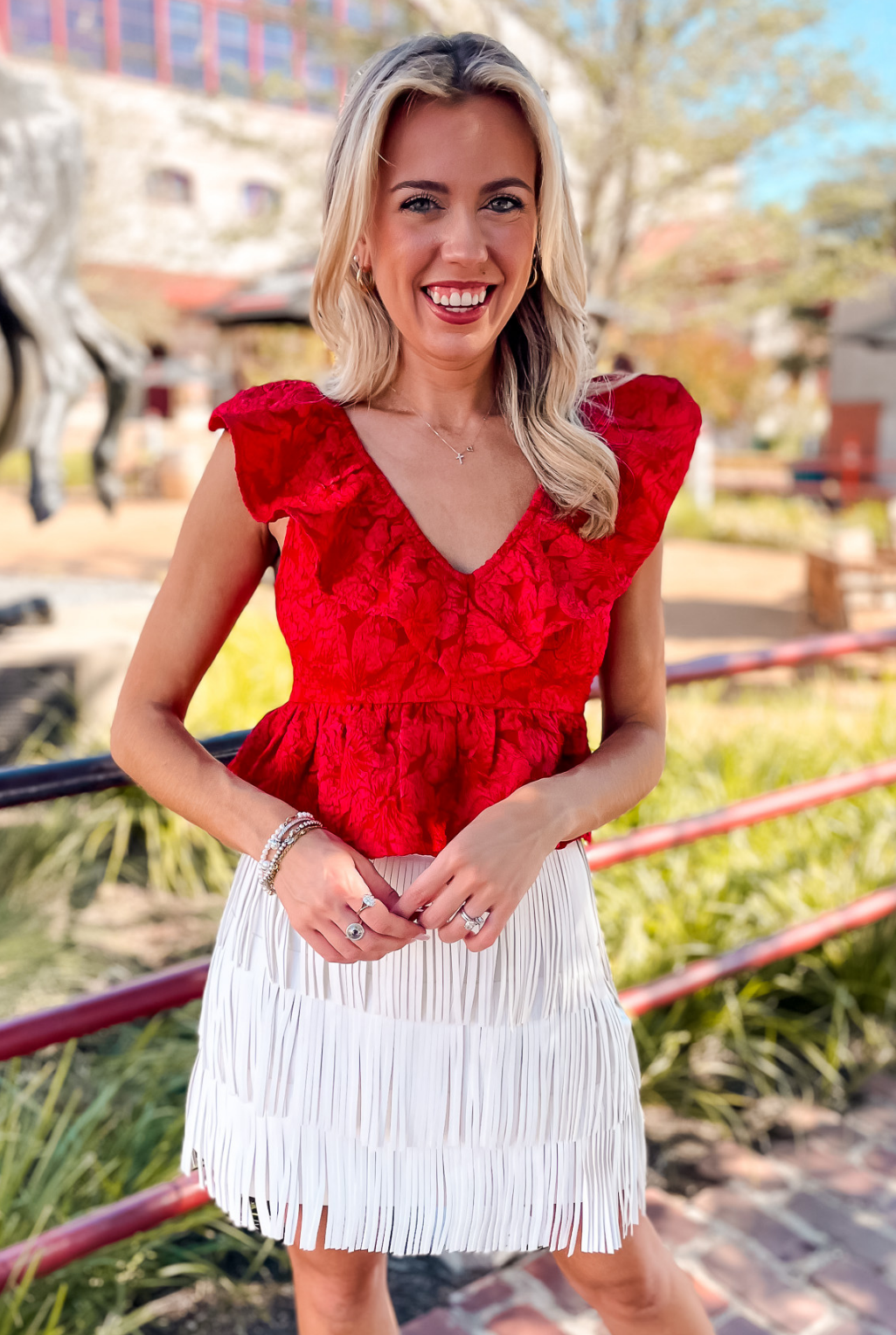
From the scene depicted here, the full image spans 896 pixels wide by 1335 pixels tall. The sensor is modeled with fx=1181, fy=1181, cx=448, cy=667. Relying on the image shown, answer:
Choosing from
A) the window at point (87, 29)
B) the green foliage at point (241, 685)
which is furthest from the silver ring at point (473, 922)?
the window at point (87, 29)

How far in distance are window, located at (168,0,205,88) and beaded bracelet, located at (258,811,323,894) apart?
34958mm

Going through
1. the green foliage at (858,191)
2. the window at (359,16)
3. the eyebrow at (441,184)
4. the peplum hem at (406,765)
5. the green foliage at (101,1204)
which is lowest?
the green foliage at (101,1204)

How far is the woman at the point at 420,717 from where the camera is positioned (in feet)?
4.15

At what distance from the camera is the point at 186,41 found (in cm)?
3359

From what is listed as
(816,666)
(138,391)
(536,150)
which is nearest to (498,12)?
(138,391)

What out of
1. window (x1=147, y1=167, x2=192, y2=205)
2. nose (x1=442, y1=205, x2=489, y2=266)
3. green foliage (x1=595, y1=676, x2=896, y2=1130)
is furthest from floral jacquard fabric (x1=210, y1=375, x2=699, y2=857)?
window (x1=147, y1=167, x2=192, y2=205)

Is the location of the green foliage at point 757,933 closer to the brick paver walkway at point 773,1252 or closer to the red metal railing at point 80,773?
the brick paver walkway at point 773,1252

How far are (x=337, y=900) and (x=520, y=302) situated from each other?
0.76m

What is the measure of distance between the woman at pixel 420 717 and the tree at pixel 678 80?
39.3 ft

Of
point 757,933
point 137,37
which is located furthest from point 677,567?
point 137,37

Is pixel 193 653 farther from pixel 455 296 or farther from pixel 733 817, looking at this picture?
pixel 733 817

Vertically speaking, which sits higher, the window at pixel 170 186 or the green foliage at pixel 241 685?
the window at pixel 170 186

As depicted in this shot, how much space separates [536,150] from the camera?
1.31m

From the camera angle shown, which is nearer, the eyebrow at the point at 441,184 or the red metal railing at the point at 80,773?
the eyebrow at the point at 441,184
